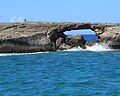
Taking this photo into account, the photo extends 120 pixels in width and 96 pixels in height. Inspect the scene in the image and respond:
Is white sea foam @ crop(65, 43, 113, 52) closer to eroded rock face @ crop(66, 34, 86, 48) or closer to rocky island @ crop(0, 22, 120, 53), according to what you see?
rocky island @ crop(0, 22, 120, 53)

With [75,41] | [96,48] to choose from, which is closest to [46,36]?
[75,41]

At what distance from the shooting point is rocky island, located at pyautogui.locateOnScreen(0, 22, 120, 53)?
73.4 metres

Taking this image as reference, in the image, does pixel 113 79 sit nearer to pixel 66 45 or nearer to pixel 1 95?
pixel 1 95

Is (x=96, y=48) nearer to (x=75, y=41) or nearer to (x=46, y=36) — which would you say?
(x=75, y=41)

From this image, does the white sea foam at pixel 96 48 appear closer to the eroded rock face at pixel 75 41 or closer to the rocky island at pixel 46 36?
the rocky island at pixel 46 36

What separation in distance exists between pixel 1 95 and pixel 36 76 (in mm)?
10624

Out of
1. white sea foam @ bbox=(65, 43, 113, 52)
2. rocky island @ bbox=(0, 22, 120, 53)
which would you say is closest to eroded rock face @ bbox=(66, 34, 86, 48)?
rocky island @ bbox=(0, 22, 120, 53)

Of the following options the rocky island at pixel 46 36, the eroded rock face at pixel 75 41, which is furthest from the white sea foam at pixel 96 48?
the eroded rock face at pixel 75 41

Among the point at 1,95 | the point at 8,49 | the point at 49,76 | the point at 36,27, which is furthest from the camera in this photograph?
the point at 36,27

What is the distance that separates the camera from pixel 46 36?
249ft

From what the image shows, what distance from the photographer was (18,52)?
2891 inches

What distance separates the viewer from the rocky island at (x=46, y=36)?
73.4 metres

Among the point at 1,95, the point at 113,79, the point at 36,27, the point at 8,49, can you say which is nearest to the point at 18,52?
the point at 8,49

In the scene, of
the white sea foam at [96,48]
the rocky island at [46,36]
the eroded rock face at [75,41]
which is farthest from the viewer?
the eroded rock face at [75,41]
